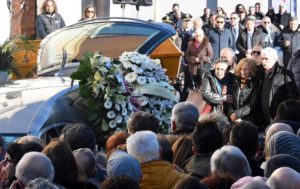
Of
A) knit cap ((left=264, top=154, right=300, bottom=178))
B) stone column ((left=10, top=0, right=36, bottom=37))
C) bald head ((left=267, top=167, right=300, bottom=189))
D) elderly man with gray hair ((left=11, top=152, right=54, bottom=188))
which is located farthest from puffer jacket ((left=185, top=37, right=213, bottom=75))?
bald head ((left=267, top=167, right=300, bottom=189))

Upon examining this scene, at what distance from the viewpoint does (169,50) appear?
51.1ft

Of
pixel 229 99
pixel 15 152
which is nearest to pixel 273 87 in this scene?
pixel 229 99

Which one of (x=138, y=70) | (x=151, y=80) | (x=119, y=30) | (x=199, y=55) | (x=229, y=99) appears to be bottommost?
(x=199, y=55)

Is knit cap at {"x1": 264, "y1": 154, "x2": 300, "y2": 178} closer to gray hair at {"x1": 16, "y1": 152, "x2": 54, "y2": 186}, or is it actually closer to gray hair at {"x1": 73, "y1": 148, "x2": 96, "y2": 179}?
gray hair at {"x1": 73, "y1": 148, "x2": 96, "y2": 179}

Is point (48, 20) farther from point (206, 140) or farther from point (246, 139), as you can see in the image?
point (206, 140)

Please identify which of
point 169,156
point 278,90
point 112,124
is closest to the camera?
point 169,156

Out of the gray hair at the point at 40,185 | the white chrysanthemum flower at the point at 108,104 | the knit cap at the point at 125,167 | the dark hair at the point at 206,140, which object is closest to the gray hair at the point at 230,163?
the knit cap at the point at 125,167

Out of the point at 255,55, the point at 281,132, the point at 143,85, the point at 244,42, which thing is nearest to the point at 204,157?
the point at 281,132

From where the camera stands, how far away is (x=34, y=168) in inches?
286

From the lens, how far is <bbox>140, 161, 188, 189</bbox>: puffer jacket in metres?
7.95

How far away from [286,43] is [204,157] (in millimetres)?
14246

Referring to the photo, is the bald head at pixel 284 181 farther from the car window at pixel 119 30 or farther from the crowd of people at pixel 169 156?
the car window at pixel 119 30

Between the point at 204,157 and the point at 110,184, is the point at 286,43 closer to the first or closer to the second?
the point at 204,157

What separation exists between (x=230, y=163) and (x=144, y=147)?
0.75 metres
